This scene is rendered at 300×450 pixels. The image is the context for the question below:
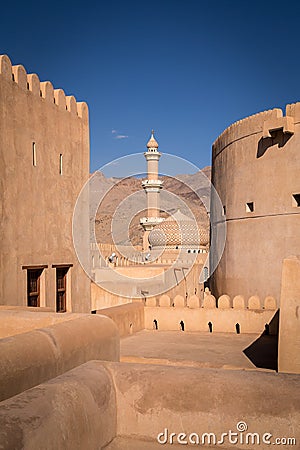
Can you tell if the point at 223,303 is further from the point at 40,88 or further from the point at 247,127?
the point at 40,88

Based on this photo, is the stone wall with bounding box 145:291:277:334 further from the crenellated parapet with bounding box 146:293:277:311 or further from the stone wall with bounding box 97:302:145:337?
the stone wall with bounding box 97:302:145:337

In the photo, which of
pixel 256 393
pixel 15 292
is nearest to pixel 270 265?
pixel 15 292

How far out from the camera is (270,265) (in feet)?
44.0

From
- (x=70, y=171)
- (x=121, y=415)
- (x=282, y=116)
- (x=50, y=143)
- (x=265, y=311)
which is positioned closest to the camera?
(x=121, y=415)

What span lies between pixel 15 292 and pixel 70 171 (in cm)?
262

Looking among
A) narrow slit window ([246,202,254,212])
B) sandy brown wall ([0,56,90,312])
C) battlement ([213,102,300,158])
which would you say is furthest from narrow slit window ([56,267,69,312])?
narrow slit window ([246,202,254,212])

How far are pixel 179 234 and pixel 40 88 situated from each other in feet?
47.0

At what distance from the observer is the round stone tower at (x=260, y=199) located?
12.6 m

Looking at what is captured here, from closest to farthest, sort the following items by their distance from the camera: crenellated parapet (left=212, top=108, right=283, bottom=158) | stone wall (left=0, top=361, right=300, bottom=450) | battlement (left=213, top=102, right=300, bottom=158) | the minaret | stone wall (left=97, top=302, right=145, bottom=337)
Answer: stone wall (left=0, top=361, right=300, bottom=450)
stone wall (left=97, top=302, right=145, bottom=337)
battlement (left=213, top=102, right=300, bottom=158)
crenellated parapet (left=212, top=108, right=283, bottom=158)
the minaret

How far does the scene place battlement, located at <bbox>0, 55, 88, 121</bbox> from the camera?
277 inches

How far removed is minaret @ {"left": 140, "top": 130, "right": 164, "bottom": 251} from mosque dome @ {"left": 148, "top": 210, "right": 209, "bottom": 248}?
863cm

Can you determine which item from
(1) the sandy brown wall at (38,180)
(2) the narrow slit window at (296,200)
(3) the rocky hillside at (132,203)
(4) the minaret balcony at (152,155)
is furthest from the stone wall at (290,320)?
(3) the rocky hillside at (132,203)

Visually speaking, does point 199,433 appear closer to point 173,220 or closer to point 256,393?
point 256,393

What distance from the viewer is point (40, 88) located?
7.98 metres
